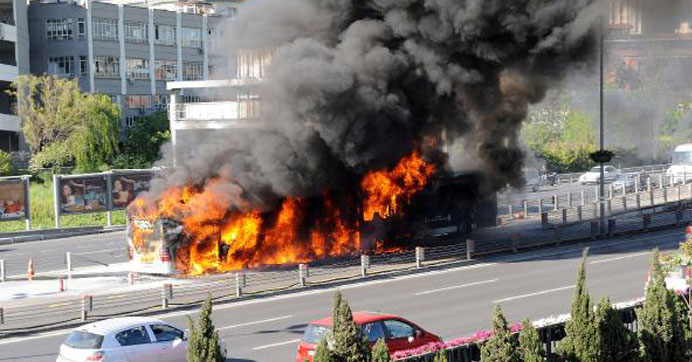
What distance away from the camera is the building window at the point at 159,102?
237ft

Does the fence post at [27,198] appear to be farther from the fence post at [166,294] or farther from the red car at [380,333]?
the red car at [380,333]

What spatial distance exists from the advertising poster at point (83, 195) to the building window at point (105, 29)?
2661 centimetres

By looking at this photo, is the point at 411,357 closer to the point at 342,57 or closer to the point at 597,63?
the point at 342,57

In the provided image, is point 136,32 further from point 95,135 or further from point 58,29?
point 95,135

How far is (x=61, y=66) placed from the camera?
217ft

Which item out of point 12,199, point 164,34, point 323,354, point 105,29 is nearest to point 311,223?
point 12,199

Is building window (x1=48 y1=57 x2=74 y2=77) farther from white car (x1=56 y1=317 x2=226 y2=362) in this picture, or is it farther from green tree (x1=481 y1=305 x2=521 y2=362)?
green tree (x1=481 y1=305 x2=521 y2=362)

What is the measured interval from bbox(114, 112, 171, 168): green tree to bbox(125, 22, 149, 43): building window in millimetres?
7537

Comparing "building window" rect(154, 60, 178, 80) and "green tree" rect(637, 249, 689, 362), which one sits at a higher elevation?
"building window" rect(154, 60, 178, 80)

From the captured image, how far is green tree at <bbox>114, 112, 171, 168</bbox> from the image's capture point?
6119 cm

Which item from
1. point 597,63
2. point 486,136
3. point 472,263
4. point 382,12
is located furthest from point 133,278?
point 597,63

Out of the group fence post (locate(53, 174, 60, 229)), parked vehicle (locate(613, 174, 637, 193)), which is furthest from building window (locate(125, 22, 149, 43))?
parked vehicle (locate(613, 174, 637, 193))

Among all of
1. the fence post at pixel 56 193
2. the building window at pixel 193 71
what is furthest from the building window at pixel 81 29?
the fence post at pixel 56 193

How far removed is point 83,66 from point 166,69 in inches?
308
